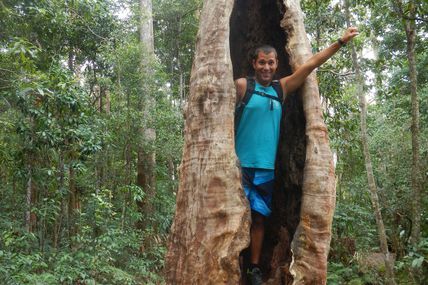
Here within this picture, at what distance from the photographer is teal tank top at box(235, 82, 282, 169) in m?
3.05

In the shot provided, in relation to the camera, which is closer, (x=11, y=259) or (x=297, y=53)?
(x=297, y=53)

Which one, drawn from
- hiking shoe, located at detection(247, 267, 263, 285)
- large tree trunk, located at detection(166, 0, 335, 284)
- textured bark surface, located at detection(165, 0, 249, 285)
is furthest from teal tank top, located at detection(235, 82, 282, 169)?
hiking shoe, located at detection(247, 267, 263, 285)

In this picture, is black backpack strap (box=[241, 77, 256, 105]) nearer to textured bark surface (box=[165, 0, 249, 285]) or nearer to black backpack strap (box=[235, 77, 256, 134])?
black backpack strap (box=[235, 77, 256, 134])

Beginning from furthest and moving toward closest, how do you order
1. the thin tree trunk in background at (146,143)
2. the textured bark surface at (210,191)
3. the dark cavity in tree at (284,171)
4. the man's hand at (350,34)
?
the thin tree trunk in background at (146,143), the dark cavity in tree at (284,171), the man's hand at (350,34), the textured bark surface at (210,191)

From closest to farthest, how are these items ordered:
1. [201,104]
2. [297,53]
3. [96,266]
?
[201,104] < [297,53] < [96,266]

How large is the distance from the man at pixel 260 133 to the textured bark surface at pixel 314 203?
26 centimetres

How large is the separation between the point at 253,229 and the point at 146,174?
578 centimetres

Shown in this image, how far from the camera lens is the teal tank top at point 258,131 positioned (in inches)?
120

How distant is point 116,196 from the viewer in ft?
26.6

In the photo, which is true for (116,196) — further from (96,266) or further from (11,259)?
(11,259)

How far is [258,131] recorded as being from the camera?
3.08 meters

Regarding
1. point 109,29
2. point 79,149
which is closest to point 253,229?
point 79,149

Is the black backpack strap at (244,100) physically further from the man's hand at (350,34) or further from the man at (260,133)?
the man's hand at (350,34)

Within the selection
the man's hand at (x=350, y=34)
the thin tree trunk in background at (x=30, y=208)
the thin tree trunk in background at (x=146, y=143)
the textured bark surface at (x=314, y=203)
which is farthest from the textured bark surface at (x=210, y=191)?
the thin tree trunk in background at (x=146, y=143)
